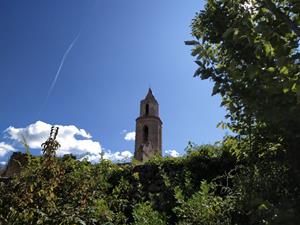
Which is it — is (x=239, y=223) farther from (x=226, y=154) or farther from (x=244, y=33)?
(x=226, y=154)

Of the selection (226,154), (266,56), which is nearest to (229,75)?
(266,56)

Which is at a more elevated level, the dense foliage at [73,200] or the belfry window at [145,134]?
the belfry window at [145,134]

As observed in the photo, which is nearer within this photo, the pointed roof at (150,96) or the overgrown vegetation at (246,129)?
the overgrown vegetation at (246,129)

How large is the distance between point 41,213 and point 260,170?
191 cm

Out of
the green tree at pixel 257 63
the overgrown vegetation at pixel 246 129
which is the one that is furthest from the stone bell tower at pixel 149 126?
the green tree at pixel 257 63

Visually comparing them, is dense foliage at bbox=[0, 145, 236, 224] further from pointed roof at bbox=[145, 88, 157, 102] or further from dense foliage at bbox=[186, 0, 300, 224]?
pointed roof at bbox=[145, 88, 157, 102]

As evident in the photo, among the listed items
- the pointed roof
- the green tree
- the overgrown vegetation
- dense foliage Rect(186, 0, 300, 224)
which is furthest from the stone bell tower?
the green tree

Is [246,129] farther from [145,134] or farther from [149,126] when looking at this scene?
[149,126]

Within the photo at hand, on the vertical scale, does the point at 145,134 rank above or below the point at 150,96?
below

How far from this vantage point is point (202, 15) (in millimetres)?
2871

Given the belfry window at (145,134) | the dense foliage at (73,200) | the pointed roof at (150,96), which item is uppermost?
the pointed roof at (150,96)

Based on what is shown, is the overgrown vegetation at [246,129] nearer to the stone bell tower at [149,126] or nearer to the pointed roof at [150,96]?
the stone bell tower at [149,126]

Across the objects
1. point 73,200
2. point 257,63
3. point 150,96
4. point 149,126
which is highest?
point 150,96

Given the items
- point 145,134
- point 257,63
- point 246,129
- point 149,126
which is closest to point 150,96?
point 149,126
